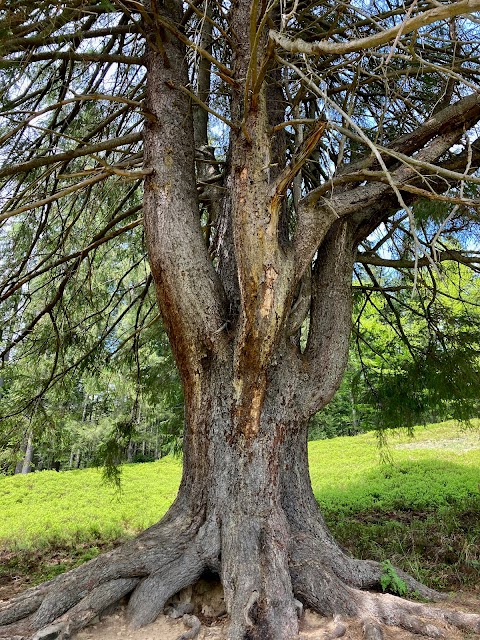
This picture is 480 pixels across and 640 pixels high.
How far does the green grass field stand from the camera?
4.11 meters

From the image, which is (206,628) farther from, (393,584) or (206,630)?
(393,584)

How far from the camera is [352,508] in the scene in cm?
646

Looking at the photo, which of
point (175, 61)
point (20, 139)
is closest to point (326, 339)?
point (175, 61)

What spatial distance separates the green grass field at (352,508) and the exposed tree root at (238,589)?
1035mm

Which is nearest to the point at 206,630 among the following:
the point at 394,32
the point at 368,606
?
the point at 368,606

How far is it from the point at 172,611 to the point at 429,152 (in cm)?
297

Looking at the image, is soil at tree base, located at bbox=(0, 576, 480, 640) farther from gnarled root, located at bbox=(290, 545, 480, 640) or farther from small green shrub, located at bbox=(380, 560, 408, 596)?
small green shrub, located at bbox=(380, 560, 408, 596)

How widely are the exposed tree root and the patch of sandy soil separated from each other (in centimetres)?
4

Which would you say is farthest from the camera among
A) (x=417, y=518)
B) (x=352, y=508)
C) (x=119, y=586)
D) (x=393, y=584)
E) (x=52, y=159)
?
(x=352, y=508)

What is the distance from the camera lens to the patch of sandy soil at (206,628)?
2.27m

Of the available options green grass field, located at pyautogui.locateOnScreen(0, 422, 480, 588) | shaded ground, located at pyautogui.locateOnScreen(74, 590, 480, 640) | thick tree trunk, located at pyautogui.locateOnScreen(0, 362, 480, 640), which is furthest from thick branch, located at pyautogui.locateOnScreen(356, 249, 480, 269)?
shaded ground, located at pyautogui.locateOnScreen(74, 590, 480, 640)

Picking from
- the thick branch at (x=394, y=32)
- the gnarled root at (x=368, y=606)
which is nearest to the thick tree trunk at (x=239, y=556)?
the gnarled root at (x=368, y=606)

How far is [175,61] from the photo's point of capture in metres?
3.31

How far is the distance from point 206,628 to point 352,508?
4.48m
